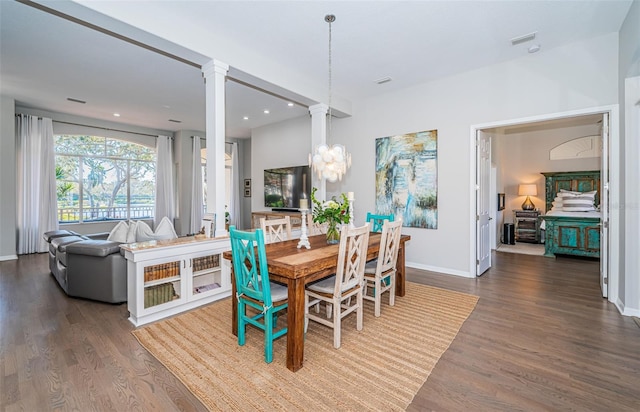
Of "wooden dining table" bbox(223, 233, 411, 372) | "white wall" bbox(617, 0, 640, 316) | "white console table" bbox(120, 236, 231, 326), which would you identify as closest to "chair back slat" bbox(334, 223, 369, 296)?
"wooden dining table" bbox(223, 233, 411, 372)

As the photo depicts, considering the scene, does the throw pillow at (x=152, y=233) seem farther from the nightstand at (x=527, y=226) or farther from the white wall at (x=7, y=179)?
the nightstand at (x=527, y=226)

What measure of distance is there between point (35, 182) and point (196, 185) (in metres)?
3.38

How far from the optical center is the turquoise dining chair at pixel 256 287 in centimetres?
217

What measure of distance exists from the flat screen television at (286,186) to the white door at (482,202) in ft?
11.0

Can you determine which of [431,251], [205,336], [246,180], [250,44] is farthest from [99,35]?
[246,180]

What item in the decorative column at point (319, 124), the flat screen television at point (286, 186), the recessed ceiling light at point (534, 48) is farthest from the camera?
the flat screen television at point (286, 186)

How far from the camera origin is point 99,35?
10.8ft

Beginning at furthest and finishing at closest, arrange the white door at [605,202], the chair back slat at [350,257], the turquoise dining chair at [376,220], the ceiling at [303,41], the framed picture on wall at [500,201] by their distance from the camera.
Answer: the framed picture on wall at [500,201] → the turquoise dining chair at [376,220] → the white door at [605,202] → the ceiling at [303,41] → the chair back slat at [350,257]

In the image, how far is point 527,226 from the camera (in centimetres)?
729

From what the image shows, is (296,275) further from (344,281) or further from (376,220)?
(376,220)

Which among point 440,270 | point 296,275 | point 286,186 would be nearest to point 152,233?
point 296,275

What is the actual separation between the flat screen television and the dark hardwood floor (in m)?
4.00

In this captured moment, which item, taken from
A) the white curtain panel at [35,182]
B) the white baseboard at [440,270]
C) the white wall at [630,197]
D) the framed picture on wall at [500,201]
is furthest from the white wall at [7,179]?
the framed picture on wall at [500,201]

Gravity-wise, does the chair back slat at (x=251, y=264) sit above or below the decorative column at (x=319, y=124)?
below
